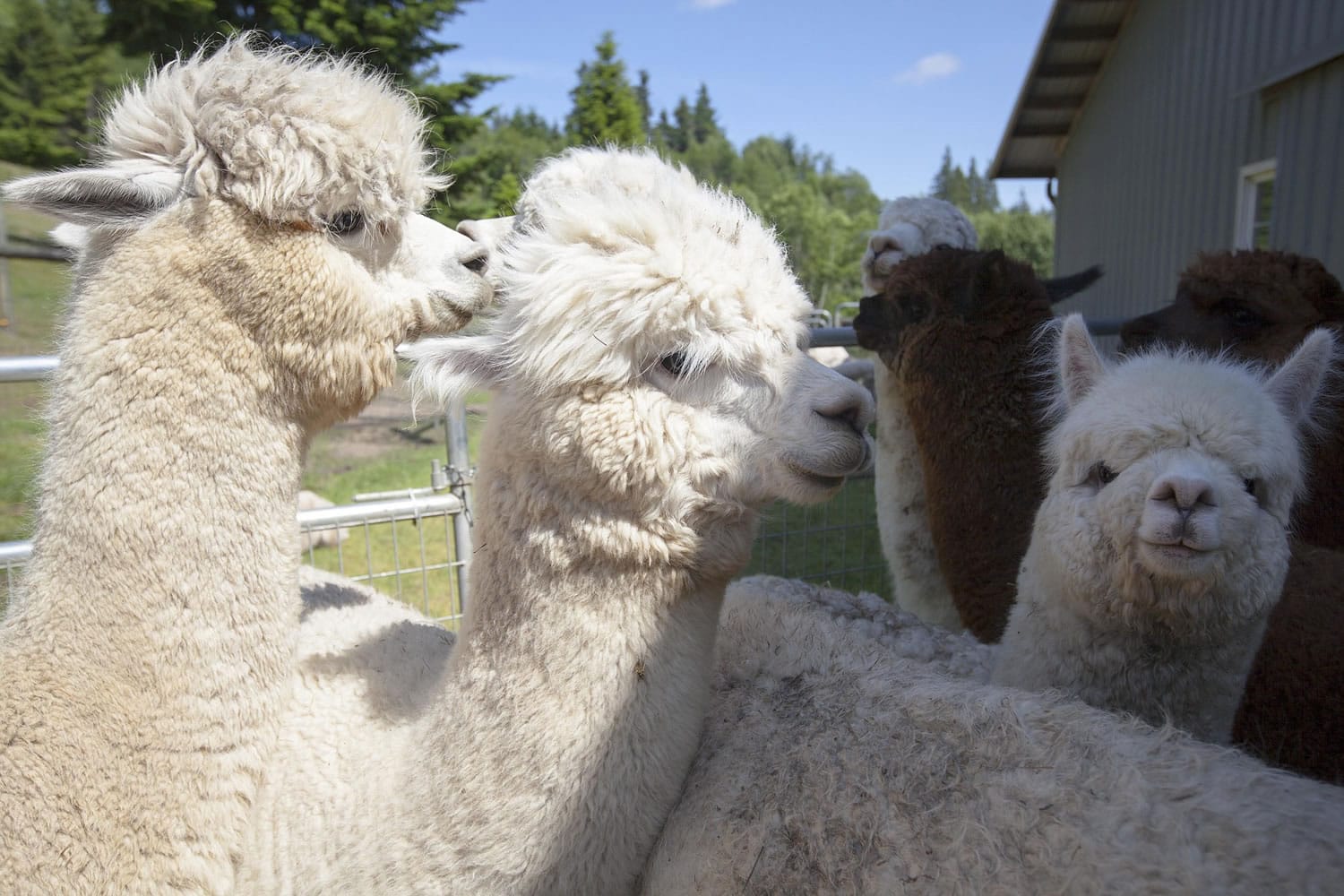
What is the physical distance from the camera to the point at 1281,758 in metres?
2.32

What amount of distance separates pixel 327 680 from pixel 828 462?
135 cm

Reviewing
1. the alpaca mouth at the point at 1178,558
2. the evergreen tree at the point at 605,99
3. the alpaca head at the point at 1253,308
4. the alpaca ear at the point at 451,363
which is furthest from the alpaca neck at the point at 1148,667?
the evergreen tree at the point at 605,99

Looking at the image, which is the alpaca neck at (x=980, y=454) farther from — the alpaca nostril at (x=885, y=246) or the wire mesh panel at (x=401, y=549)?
the wire mesh panel at (x=401, y=549)

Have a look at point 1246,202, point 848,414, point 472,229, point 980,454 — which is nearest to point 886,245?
point 980,454

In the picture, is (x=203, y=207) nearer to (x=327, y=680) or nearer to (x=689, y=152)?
(x=327, y=680)

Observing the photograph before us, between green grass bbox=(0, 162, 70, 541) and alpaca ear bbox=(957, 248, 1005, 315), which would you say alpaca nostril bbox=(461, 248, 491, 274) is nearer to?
green grass bbox=(0, 162, 70, 541)

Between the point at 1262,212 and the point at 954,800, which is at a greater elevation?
the point at 1262,212

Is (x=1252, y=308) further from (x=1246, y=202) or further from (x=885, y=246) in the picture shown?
(x=1246, y=202)

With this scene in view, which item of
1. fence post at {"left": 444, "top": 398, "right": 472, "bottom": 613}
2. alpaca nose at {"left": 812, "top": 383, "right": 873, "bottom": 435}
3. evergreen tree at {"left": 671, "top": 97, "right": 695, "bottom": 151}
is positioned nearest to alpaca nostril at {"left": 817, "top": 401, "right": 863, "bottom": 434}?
alpaca nose at {"left": 812, "top": 383, "right": 873, "bottom": 435}

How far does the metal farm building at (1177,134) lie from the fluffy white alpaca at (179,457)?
7653mm

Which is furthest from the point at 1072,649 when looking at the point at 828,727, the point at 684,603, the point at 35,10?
the point at 35,10

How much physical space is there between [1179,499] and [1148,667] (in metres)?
0.49

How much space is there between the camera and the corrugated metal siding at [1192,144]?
6.82 m

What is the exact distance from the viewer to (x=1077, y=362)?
236cm
